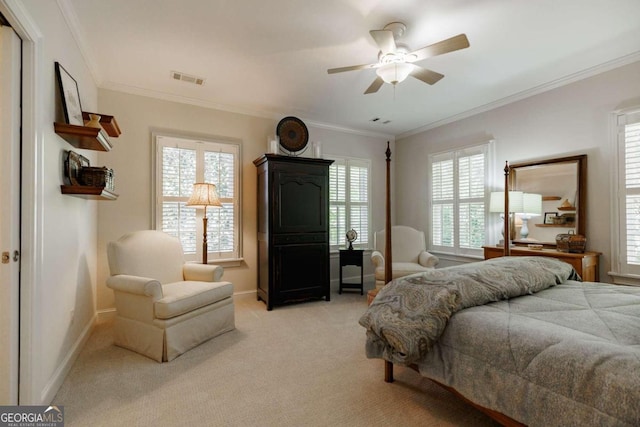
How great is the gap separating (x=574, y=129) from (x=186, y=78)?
4.39 m

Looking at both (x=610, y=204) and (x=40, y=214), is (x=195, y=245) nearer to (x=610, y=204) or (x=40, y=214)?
(x=40, y=214)

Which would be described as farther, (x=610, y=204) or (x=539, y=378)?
(x=610, y=204)

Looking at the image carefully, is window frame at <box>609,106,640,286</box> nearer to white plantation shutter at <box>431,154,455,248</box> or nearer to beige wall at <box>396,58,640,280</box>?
beige wall at <box>396,58,640,280</box>

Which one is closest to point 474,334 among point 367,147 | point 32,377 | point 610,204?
point 32,377

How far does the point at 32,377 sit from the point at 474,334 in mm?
2409

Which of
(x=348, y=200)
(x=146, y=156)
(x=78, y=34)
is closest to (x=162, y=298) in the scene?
(x=146, y=156)

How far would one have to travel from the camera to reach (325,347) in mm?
2723

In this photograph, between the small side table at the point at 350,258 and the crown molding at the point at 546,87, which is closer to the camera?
the crown molding at the point at 546,87

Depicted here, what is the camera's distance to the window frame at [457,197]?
4.19m

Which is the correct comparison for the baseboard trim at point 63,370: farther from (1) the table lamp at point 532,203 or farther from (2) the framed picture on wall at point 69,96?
(1) the table lamp at point 532,203

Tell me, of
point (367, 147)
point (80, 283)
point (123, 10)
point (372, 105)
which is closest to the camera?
point (123, 10)

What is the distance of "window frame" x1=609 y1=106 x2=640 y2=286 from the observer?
2930 millimetres

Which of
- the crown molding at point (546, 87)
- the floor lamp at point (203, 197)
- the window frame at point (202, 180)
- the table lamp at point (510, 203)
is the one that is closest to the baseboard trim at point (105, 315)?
the window frame at point (202, 180)

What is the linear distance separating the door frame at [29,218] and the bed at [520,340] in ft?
6.30
